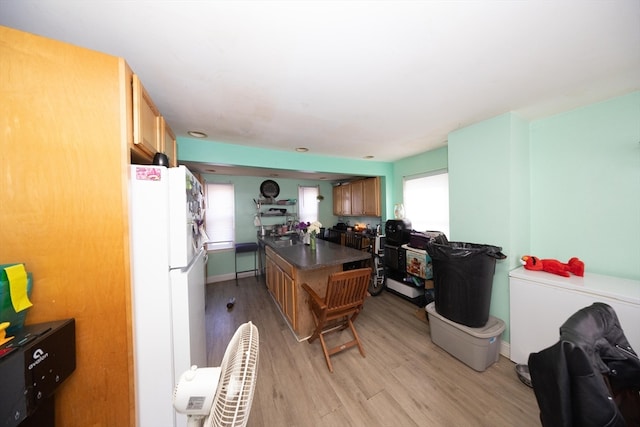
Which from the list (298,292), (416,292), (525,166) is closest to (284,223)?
(298,292)

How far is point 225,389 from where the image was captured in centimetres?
52

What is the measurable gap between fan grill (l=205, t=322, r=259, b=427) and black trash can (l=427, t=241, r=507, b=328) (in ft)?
5.83

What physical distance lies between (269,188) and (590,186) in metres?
4.24

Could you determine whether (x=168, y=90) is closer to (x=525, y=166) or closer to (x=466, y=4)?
(x=466, y=4)

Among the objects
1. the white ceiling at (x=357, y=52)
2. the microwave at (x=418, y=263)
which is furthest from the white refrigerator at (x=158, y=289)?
the microwave at (x=418, y=263)

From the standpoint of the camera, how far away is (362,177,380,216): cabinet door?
141 inches

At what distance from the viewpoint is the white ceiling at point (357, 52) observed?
0.82 m

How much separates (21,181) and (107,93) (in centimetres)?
49

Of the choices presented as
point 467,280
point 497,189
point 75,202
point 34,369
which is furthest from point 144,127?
point 497,189

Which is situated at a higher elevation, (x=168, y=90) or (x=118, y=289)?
(x=168, y=90)

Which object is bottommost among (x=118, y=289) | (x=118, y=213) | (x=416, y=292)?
(x=416, y=292)

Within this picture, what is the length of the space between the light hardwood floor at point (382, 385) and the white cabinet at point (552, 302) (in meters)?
0.35

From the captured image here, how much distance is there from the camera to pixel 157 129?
1313 mm

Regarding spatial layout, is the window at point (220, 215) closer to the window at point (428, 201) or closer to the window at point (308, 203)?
the window at point (308, 203)
